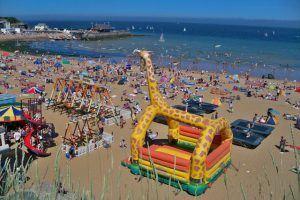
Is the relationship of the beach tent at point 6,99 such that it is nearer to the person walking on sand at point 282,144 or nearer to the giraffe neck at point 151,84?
the giraffe neck at point 151,84

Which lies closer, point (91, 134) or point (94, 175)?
point (94, 175)

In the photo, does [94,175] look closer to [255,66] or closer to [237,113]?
[237,113]

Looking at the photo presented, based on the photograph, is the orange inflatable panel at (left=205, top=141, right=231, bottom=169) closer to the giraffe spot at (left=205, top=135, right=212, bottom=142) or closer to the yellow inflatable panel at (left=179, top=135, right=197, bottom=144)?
the giraffe spot at (left=205, top=135, right=212, bottom=142)

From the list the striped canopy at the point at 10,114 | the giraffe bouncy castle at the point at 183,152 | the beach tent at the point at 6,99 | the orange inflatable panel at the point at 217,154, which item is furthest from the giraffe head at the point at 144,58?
the beach tent at the point at 6,99

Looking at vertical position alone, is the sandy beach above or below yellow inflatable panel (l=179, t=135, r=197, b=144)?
below

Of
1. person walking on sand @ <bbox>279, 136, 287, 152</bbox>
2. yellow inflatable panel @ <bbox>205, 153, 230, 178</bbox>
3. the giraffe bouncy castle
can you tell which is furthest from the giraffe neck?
person walking on sand @ <bbox>279, 136, 287, 152</bbox>

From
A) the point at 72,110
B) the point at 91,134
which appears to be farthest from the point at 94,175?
the point at 72,110

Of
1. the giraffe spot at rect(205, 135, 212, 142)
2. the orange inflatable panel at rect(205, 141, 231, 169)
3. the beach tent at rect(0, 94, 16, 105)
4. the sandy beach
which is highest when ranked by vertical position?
the giraffe spot at rect(205, 135, 212, 142)
